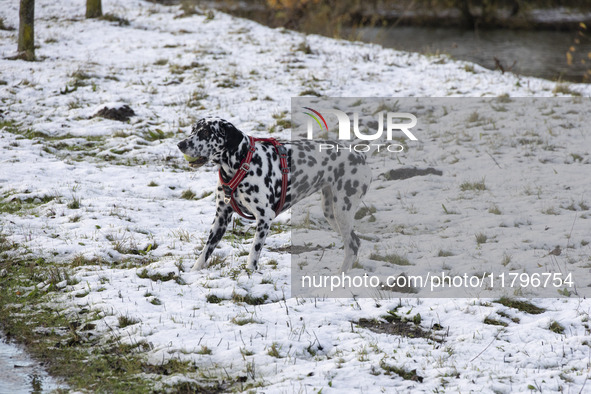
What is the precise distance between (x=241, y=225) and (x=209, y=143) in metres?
2.54

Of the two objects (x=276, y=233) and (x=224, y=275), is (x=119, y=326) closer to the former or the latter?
(x=224, y=275)

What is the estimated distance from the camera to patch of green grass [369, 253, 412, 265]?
7.66 meters

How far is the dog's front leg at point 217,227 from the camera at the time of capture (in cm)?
704

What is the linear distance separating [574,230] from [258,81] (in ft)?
33.2

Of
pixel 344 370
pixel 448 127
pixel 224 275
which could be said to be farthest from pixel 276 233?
pixel 448 127

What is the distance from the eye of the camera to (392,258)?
7770 millimetres

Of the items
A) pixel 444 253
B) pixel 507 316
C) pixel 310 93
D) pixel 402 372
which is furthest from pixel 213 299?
pixel 310 93

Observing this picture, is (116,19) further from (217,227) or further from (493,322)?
(493,322)

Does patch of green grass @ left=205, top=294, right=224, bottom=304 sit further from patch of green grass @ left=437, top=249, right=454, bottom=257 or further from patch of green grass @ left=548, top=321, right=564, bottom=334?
patch of green grass @ left=548, top=321, right=564, bottom=334

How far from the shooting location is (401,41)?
26.4 m

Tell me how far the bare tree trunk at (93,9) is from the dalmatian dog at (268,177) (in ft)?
59.3

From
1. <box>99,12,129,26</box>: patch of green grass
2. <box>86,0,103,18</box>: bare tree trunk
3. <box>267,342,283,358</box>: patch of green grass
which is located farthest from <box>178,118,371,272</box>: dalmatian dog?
<box>86,0,103,18</box>: bare tree trunk

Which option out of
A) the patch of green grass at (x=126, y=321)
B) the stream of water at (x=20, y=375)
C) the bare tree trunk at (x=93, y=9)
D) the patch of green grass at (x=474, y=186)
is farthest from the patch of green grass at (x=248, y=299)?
the bare tree trunk at (x=93, y=9)

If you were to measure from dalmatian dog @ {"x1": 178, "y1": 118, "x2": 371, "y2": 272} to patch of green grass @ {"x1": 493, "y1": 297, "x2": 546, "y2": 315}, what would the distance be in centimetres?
184
